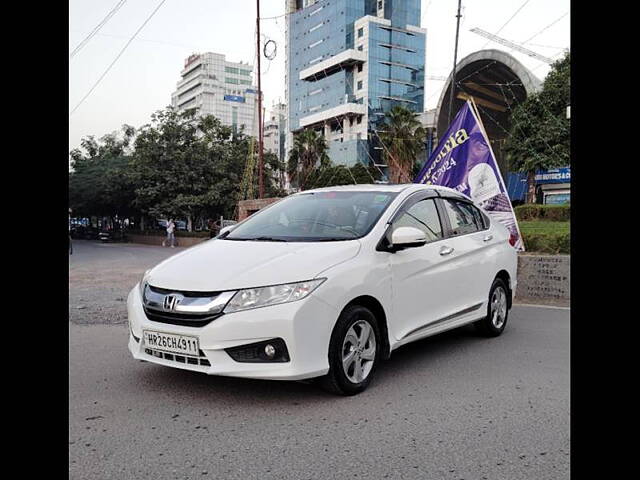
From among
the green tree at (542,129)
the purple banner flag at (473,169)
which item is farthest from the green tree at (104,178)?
the purple banner flag at (473,169)

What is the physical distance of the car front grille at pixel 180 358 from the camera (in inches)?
153

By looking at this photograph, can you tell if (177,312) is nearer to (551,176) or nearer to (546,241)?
(546,241)

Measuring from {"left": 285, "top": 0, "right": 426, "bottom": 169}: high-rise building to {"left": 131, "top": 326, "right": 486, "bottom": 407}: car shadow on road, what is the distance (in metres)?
66.6

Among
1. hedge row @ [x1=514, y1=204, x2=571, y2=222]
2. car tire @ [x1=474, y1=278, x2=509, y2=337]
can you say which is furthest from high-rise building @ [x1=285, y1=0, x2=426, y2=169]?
car tire @ [x1=474, y1=278, x2=509, y2=337]

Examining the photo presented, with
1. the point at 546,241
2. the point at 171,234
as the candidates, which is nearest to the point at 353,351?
the point at 546,241

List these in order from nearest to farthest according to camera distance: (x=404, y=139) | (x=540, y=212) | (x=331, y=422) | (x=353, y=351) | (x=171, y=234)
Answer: (x=331, y=422) < (x=353, y=351) < (x=540, y=212) < (x=171, y=234) < (x=404, y=139)

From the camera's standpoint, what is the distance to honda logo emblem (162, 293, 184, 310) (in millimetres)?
3979

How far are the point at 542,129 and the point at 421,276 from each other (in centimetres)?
3215

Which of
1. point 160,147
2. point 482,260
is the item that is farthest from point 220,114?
point 482,260

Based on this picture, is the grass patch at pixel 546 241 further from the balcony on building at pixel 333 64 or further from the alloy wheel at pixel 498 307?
the balcony on building at pixel 333 64

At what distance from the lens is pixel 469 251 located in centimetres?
573

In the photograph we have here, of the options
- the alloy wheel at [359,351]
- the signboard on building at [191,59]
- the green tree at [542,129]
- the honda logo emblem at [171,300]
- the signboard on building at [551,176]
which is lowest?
the alloy wheel at [359,351]
